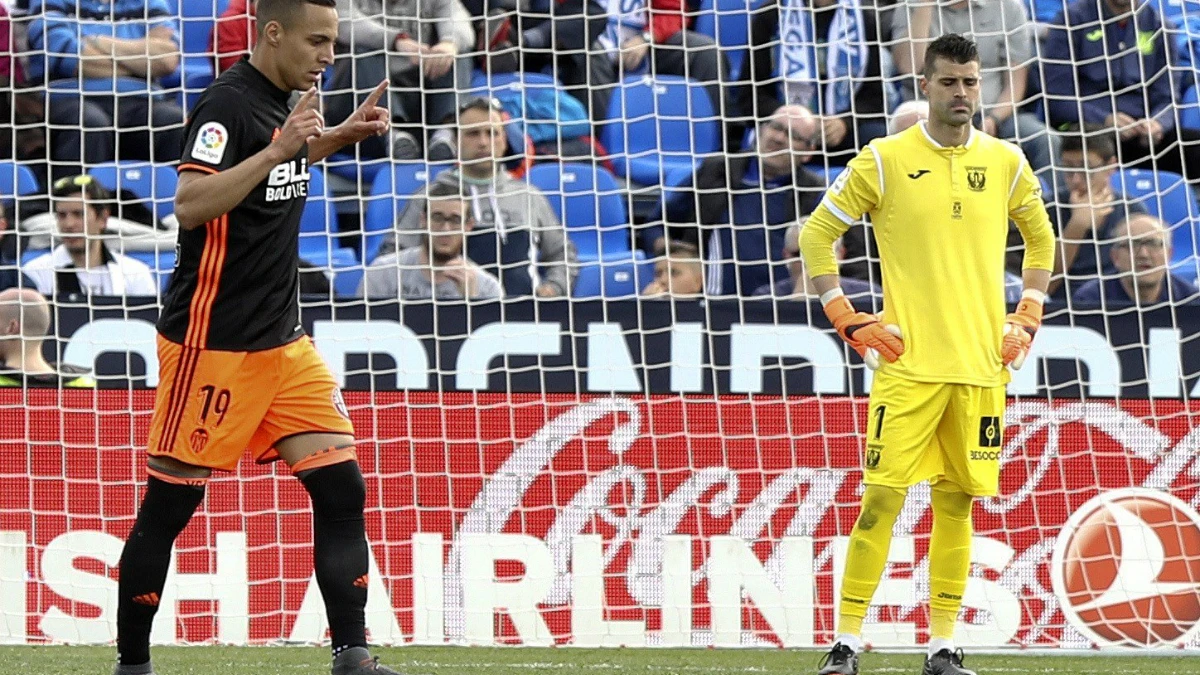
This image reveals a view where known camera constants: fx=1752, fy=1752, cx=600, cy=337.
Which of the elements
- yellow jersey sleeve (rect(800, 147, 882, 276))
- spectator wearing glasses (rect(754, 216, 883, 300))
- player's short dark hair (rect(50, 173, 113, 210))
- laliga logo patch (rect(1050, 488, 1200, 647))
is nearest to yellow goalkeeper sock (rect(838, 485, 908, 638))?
yellow jersey sleeve (rect(800, 147, 882, 276))

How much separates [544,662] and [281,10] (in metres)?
2.63

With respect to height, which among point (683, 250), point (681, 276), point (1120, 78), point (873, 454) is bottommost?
point (873, 454)

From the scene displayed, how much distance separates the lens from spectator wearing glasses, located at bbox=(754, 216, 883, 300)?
7.06 m

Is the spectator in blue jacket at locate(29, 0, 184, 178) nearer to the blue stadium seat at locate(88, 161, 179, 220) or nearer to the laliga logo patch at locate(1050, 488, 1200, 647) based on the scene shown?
the blue stadium seat at locate(88, 161, 179, 220)

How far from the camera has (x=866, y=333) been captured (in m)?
4.71

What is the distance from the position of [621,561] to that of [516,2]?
3.11 meters

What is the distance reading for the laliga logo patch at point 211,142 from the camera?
3756 millimetres

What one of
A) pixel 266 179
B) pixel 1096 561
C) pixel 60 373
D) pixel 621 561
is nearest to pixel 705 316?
pixel 621 561

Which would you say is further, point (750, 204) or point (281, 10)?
point (750, 204)

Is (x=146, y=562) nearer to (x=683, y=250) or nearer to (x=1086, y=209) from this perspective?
(x=683, y=250)

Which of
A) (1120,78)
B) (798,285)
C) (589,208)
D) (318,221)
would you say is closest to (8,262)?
(318,221)

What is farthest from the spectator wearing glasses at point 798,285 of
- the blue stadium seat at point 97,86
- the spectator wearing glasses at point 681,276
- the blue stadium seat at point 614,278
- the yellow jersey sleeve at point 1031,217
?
the blue stadium seat at point 97,86

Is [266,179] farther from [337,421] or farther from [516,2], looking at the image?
[516,2]

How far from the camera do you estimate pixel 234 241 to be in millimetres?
3881
